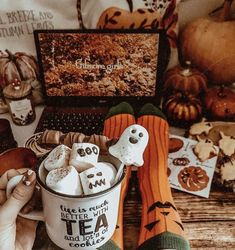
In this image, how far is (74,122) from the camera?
1.02 meters

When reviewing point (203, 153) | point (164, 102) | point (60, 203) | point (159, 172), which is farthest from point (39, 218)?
point (164, 102)

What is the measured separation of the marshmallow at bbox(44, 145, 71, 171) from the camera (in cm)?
58

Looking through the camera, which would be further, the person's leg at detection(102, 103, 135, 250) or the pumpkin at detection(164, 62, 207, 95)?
the pumpkin at detection(164, 62, 207, 95)

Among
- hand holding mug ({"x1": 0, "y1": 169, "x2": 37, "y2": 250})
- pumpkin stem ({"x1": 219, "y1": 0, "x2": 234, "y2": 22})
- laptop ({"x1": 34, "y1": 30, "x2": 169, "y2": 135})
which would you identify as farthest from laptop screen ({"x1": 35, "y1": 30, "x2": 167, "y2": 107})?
hand holding mug ({"x1": 0, "y1": 169, "x2": 37, "y2": 250})

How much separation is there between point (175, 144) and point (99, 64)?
29 centimetres

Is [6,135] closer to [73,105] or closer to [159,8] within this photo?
[73,105]

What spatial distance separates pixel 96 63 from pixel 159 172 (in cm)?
36

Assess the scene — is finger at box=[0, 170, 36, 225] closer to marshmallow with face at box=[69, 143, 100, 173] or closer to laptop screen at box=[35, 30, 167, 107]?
marshmallow with face at box=[69, 143, 100, 173]

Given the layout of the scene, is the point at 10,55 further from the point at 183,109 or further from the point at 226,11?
the point at 226,11

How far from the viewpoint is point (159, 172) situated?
2.68 feet

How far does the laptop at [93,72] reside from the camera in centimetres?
98

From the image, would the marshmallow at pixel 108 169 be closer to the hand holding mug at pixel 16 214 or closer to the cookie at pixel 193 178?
the hand holding mug at pixel 16 214

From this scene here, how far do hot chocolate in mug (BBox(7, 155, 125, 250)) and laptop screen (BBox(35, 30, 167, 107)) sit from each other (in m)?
0.44

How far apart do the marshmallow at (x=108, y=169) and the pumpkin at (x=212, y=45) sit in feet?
1.94
